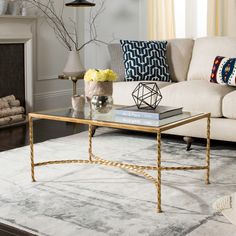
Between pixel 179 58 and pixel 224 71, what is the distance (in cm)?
66

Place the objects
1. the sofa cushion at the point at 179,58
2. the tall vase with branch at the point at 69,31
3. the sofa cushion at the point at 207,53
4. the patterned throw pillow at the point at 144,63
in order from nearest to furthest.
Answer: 1. the sofa cushion at the point at 207,53
2. the patterned throw pillow at the point at 144,63
3. the sofa cushion at the point at 179,58
4. the tall vase with branch at the point at 69,31

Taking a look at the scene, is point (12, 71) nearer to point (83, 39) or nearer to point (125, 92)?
point (83, 39)

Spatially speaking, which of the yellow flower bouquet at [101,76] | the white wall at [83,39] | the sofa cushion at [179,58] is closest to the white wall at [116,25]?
the white wall at [83,39]

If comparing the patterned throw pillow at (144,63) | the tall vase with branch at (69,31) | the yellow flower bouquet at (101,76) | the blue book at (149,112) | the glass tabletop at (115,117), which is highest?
the tall vase with branch at (69,31)

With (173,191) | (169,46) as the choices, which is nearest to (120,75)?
(169,46)

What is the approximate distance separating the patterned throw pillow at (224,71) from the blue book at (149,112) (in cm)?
130

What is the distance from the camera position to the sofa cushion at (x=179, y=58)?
14.9 ft

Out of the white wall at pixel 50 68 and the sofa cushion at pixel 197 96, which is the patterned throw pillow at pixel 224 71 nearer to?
the sofa cushion at pixel 197 96

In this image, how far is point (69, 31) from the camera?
6043 mm

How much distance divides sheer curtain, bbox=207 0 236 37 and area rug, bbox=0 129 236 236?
2023mm

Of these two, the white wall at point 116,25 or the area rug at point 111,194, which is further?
the white wall at point 116,25

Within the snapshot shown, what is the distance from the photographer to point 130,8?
6031 mm

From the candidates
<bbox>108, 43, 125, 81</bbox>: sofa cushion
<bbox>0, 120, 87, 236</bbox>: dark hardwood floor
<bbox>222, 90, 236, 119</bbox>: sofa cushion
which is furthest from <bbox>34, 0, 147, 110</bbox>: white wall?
<bbox>222, 90, 236, 119</bbox>: sofa cushion

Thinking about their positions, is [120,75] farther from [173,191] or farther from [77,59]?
[173,191]
